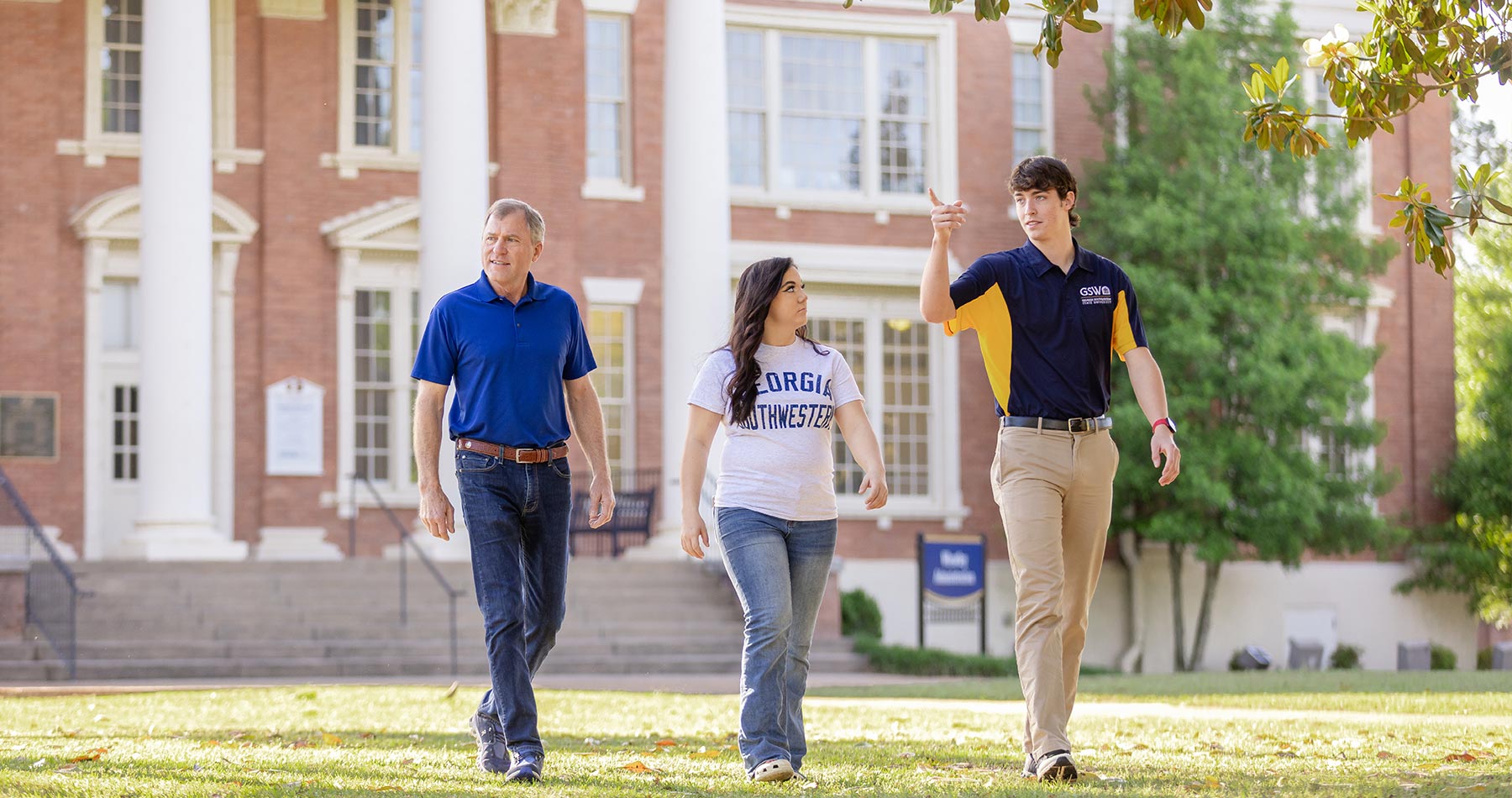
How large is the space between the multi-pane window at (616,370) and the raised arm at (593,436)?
17.6 meters

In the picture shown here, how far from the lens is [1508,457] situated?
2714 centimetres

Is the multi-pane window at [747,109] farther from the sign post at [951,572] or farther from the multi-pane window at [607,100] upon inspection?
the sign post at [951,572]

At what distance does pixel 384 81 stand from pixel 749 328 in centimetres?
1862

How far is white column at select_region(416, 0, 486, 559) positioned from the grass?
24.0 feet

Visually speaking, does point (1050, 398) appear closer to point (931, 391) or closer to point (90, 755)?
point (90, 755)

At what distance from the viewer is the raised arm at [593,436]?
6.77 metres

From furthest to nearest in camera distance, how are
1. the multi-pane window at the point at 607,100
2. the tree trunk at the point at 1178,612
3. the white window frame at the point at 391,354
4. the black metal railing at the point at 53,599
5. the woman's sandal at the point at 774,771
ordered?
the tree trunk at the point at 1178,612, the multi-pane window at the point at 607,100, the white window frame at the point at 391,354, the black metal railing at the point at 53,599, the woman's sandal at the point at 774,771

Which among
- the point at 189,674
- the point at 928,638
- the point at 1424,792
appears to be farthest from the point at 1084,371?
the point at 928,638

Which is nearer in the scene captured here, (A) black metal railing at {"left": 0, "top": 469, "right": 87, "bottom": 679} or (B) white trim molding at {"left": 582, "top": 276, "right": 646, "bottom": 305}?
(A) black metal railing at {"left": 0, "top": 469, "right": 87, "bottom": 679}

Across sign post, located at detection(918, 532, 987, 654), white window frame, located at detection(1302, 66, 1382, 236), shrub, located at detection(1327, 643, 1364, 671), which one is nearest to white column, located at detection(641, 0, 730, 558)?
sign post, located at detection(918, 532, 987, 654)

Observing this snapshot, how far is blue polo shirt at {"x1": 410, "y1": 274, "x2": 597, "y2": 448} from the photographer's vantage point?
6.52 m

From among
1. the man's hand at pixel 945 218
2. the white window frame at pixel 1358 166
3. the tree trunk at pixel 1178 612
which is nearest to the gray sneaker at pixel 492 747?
the man's hand at pixel 945 218

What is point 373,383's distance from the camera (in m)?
23.6

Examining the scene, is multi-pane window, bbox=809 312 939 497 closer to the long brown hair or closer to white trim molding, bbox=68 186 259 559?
white trim molding, bbox=68 186 259 559
